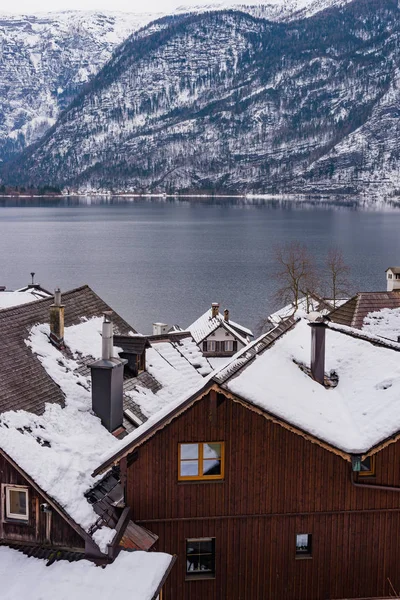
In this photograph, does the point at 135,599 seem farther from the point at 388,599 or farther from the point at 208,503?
the point at 388,599

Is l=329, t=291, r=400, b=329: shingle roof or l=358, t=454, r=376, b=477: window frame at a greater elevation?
l=329, t=291, r=400, b=329: shingle roof

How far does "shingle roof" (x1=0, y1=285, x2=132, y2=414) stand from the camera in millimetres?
21283

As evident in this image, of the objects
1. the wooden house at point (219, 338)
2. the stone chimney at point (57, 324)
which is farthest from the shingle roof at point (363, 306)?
the wooden house at point (219, 338)

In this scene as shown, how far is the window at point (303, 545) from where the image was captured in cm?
2028

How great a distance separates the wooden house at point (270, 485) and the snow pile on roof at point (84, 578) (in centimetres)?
226

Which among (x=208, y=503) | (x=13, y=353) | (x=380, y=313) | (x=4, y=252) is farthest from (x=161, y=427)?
(x=4, y=252)

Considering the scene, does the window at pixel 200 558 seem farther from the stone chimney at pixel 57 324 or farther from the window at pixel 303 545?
the stone chimney at pixel 57 324

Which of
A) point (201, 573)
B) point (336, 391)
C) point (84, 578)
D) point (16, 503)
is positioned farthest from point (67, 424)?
point (336, 391)

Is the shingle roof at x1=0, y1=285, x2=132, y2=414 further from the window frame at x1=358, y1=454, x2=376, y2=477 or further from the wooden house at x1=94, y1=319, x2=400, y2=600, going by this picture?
the window frame at x1=358, y1=454, x2=376, y2=477

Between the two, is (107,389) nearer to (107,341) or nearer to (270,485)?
(107,341)

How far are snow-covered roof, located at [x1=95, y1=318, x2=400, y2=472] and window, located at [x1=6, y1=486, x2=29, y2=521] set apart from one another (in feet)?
7.34

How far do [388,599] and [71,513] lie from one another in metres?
8.78

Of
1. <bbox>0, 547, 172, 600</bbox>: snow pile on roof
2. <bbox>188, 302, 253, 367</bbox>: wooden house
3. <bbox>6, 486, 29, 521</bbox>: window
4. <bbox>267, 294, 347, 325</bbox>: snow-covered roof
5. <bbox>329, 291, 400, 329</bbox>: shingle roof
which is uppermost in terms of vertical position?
<bbox>329, 291, 400, 329</bbox>: shingle roof

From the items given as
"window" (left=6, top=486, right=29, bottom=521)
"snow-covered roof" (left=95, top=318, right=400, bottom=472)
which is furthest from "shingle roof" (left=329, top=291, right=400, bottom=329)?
"window" (left=6, top=486, right=29, bottom=521)
